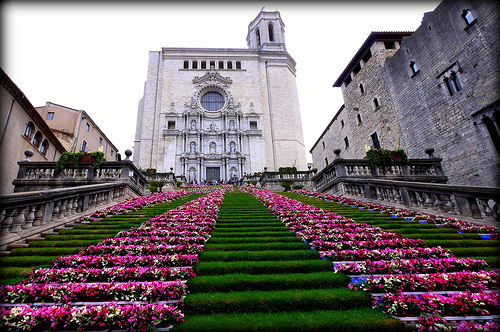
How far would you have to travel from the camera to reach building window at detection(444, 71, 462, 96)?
15.4 meters

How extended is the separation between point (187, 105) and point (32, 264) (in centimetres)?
3792

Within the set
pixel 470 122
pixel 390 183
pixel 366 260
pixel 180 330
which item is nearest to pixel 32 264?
pixel 180 330

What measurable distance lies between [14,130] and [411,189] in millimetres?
25228

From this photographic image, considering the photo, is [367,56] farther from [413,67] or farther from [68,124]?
[68,124]

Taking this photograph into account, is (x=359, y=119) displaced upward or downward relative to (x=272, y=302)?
upward

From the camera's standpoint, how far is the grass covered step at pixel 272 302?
10.1ft

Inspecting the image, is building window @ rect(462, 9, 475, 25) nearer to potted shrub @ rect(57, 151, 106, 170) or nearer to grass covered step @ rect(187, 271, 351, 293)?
grass covered step @ rect(187, 271, 351, 293)

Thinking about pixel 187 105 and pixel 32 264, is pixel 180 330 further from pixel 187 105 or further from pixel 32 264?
pixel 187 105

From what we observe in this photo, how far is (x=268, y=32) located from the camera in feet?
161

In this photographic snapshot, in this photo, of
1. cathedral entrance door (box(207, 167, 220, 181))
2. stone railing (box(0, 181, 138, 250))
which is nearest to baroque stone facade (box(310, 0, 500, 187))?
stone railing (box(0, 181, 138, 250))

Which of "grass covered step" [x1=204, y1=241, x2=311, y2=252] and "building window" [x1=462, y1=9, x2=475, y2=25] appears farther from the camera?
"building window" [x1=462, y1=9, x2=475, y2=25]

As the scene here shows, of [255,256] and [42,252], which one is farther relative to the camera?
[42,252]

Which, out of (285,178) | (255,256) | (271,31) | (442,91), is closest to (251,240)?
(255,256)

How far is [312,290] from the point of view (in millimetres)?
3451
